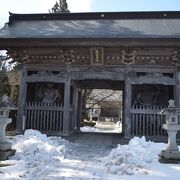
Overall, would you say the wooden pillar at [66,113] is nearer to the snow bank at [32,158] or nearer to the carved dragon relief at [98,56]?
the carved dragon relief at [98,56]

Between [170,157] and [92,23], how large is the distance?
956cm

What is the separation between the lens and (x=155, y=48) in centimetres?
1191

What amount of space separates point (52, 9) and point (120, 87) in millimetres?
19123

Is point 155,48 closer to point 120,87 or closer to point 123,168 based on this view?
point 120,87

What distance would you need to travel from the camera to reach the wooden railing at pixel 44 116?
1266 centimetres

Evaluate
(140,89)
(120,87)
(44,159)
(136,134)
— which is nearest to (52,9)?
(120,87)

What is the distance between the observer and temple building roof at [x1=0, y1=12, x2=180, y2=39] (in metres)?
13.2

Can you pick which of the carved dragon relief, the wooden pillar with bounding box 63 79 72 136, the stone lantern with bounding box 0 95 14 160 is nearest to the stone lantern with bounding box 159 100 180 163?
the stone lantern with bounding box 0 95 14 160

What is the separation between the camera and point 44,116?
41.8 feet

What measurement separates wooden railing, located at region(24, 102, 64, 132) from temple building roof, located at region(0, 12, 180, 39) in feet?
11.2

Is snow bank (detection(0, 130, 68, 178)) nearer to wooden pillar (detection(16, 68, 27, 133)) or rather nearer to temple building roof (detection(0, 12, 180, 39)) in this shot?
wooden pillar (detection(16, 68, 27, 133))

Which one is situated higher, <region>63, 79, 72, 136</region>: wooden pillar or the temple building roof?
the temple building roof

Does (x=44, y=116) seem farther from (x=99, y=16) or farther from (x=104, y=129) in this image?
(x=104, y=129)

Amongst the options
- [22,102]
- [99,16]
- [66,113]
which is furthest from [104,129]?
[22,102]
